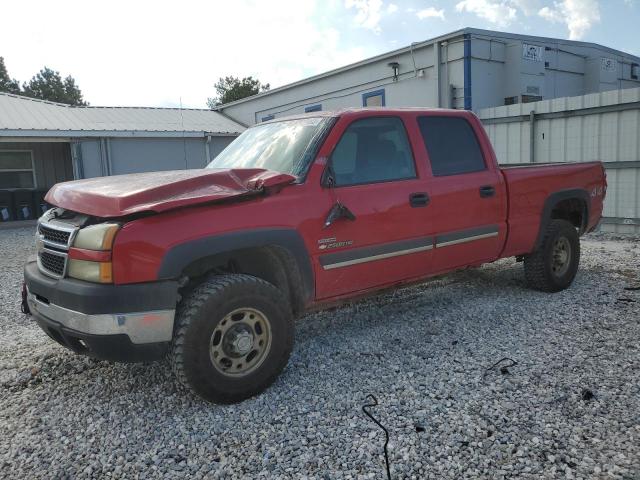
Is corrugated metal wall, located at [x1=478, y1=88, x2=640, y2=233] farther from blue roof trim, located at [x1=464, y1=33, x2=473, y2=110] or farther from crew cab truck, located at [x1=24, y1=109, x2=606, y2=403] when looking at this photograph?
crew cab truck, located at [x1=24, y1=109, x2=606, y2=403]

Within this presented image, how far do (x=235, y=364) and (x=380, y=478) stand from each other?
123 centimetres

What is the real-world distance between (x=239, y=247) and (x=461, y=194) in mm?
2256

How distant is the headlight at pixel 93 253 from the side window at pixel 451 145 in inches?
108

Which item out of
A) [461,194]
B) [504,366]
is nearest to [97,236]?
[504,366]

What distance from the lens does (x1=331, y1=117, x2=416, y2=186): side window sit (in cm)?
407

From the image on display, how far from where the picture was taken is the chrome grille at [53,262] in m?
3.36

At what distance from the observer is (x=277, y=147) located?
4270mm

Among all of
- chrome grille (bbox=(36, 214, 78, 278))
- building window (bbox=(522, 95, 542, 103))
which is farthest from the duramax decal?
building window (bbox=(522, 95, 542, 103))

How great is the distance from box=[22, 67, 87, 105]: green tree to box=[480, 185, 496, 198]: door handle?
6976cm

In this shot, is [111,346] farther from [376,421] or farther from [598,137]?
[598,137]

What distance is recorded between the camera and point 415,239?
4.41 metres

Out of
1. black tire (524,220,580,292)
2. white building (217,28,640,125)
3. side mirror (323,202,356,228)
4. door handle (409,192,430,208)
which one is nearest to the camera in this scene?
side mirror (323,202,356,228)

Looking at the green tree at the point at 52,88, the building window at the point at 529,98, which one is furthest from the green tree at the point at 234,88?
the building window at the point at 529,98

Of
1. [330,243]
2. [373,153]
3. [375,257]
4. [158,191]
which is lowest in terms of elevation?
[375,257]
